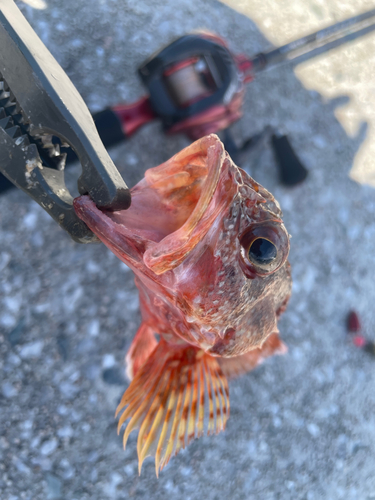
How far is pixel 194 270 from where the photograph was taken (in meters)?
1.04

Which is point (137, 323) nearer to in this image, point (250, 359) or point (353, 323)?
point (250, 359)

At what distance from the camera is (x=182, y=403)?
4.78 ft

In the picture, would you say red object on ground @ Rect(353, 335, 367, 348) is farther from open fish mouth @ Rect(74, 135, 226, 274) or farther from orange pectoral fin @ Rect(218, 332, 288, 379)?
open fish mouth @ Rect(74, 135, 226, 274)

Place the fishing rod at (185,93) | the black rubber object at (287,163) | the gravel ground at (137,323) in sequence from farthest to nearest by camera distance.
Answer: the black rubber object at (287,163), the gravel ground at (137,323), the fishing rod at (185,93)

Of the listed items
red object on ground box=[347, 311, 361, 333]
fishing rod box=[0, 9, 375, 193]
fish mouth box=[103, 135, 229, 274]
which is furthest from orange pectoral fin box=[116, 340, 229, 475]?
red object on ground box=[347, 311, 361, 333]

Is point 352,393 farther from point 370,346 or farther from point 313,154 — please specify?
point 313,154

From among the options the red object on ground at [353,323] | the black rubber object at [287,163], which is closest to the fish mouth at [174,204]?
the black rubber object at [287,163]

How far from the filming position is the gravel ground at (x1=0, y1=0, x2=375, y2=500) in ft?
6.01

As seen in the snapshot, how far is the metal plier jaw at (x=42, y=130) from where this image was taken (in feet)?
3.22

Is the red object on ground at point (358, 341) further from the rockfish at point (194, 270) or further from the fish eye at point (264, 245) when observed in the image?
the fish eye at point (264, 245)

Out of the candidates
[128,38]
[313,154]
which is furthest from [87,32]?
[313,154]

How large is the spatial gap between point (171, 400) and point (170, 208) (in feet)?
2.80

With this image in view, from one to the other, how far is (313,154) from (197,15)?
127 cm

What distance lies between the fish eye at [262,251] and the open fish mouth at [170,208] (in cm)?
17
